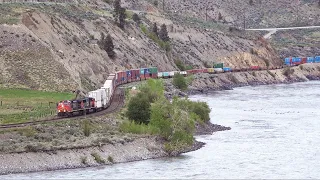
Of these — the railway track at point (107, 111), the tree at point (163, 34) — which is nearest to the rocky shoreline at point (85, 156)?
the railway track at point (107, 111)

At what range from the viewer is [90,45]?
4727 inches

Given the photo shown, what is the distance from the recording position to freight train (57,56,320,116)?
242ft

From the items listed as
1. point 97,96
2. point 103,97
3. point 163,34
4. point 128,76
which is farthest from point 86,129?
point 163,34

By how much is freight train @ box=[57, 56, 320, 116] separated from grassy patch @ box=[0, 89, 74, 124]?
1.73m

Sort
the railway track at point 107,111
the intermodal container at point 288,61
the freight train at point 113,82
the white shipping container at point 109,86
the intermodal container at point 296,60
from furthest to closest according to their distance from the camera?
1. the intermodal container at point 296,60
2. the intermodal container at point 288,61
3. the white shipping container at point 109,86
4. the freight train at point 113,82
5. the railway track at point 107,111

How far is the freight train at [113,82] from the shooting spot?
73.6m

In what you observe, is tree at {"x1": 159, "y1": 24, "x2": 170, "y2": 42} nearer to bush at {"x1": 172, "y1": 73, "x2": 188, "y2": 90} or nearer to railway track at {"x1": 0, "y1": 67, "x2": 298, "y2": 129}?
bush at {"x1": 172, "y1": 73, "x2": 188, "y2": 90}

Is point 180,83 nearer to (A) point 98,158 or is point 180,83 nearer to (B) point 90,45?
(B) point 90,45

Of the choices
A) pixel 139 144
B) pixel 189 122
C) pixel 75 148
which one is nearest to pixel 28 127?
pixel 75 148

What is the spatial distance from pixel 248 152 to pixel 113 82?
36.8m

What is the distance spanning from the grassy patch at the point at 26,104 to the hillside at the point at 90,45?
123 inches

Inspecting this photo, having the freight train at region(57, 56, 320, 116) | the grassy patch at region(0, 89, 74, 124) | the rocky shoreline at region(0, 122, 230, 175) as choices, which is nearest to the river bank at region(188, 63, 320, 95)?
the freight train at region(57, 56, 320, 116)

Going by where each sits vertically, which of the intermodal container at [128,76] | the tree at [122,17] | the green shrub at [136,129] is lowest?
the green shrub at [136,129]

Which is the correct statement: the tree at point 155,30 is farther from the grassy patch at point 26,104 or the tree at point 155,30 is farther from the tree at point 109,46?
the grassy patch at point 26,104
